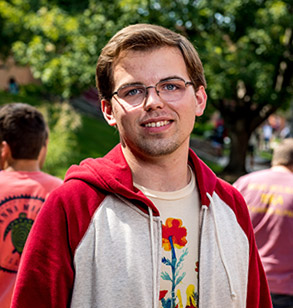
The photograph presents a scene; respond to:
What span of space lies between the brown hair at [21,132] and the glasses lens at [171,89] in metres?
1.57

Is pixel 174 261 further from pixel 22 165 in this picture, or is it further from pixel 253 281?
pixel 22 165

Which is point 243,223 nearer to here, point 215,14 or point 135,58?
point 135,58

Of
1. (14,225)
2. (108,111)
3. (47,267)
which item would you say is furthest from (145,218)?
(14,225)

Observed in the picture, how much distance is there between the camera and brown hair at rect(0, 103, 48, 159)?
322 centimetres

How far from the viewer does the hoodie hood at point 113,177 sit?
71.6 inches

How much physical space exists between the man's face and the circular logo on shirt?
4.37 ft

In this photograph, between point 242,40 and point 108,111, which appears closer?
point 108,111

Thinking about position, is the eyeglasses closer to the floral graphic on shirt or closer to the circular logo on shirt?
the floral graphic on shirt

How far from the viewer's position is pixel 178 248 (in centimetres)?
189

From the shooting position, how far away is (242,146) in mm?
16766

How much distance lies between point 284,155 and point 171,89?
8.66 ft

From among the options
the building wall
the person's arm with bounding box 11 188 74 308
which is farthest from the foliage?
the building wall

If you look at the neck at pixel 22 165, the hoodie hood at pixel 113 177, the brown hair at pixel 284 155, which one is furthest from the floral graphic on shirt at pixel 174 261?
the brown hair at pixel 284 155

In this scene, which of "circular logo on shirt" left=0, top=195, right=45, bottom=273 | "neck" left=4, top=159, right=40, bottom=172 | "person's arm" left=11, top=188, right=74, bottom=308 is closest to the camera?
"person's arm" left=11, top=188, right=74, bottom=308
